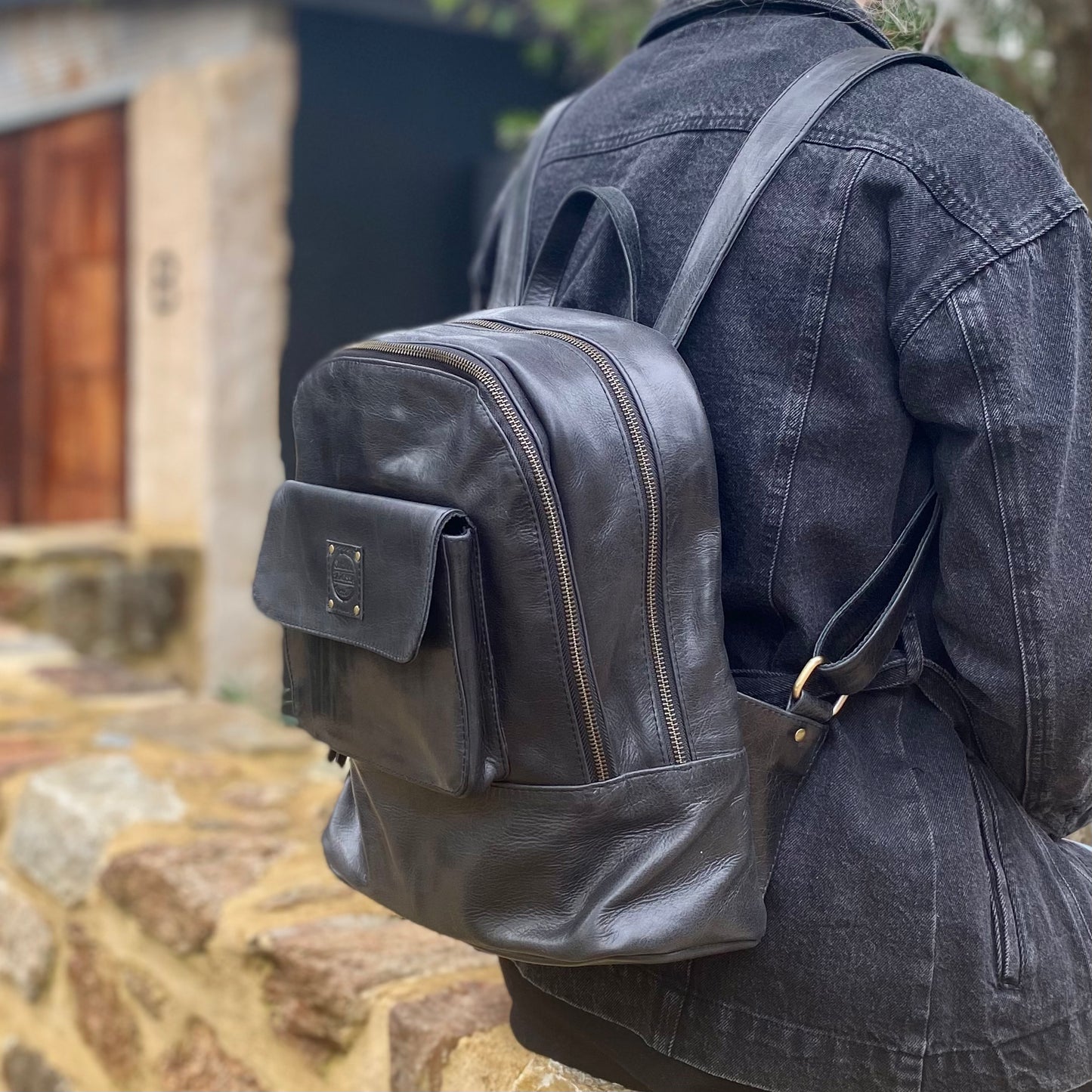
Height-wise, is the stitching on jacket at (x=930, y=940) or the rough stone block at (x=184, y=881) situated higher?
the stitching on jacket at (x=930, y=940)

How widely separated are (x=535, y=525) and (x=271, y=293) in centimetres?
489

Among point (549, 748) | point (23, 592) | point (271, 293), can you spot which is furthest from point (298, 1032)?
point (271, 293)

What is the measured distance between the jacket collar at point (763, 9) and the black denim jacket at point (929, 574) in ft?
0.21

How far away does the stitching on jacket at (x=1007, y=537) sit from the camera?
100 cm

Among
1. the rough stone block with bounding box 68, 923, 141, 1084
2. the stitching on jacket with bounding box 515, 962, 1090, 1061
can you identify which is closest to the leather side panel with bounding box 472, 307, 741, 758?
the stitching on jacket with bounding box 515, 962, 1090, 1061

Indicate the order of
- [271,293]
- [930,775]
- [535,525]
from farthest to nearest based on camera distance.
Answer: [271,293] < [930,775] < [535,525]

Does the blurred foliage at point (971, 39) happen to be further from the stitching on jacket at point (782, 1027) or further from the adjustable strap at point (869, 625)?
the stitching on jacket at point (782, 1027)

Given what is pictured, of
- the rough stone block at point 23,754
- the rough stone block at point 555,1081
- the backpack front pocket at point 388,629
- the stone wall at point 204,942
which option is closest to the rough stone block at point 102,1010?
the stone wall at point 204,942

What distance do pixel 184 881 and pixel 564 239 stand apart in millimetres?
1165

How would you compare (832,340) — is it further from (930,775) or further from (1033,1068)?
(1033,1068)

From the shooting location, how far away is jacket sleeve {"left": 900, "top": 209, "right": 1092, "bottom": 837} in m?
1.00

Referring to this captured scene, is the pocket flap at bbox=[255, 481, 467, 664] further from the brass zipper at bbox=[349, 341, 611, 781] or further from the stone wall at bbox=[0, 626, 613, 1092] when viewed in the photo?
the stone wall at bbox=[0, 626, 613, 1092]

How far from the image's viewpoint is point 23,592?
509 centimetres

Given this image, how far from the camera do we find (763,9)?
1.23 m
